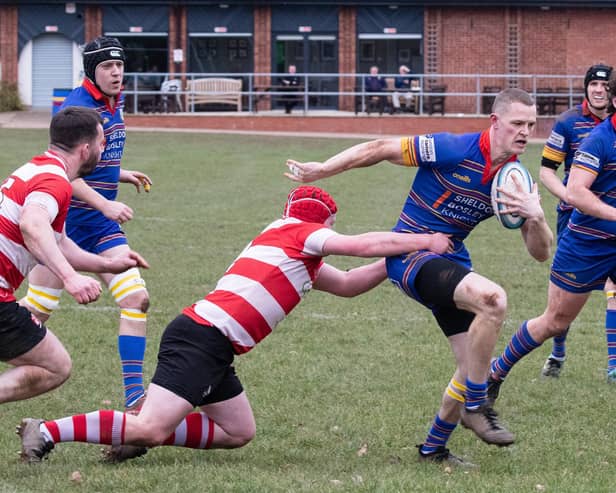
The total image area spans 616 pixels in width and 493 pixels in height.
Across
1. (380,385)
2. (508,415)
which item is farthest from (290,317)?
(508,415)

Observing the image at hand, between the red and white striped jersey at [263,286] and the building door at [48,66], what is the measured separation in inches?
1545

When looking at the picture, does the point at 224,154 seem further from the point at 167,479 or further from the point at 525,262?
the point at 167,479

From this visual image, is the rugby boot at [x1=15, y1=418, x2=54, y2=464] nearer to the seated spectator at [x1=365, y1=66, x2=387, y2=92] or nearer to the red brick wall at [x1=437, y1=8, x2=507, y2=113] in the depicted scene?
the seated spectator at [x1=365, y1=66, x2=387, y2=92]

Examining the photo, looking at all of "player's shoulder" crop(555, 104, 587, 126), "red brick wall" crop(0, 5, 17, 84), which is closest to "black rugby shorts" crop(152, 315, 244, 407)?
"player's shoulder" crop(555, 104, 587, 126)

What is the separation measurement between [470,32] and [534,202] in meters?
37.7

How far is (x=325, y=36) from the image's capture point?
1670 inches

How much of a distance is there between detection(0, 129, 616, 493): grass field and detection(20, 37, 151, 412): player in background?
2.05ft

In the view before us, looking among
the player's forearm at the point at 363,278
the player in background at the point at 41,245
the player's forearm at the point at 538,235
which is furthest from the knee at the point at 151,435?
the player's forearm at the point at 538,235

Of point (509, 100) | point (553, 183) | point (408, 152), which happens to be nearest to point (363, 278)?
point (408, 152)

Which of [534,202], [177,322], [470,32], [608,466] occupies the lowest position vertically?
[608,466]

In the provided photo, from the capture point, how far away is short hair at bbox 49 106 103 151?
18.5 ft

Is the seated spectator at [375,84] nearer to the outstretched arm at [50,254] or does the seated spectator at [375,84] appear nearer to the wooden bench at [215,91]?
the wooden bench at [215,91]

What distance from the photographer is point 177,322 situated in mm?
5691

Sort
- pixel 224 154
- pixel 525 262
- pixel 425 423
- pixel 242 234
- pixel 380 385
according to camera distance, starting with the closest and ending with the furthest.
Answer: pixel 425 423, pixel 380 385, pixel 525 262, pixel 242 234, pixel 224 154
